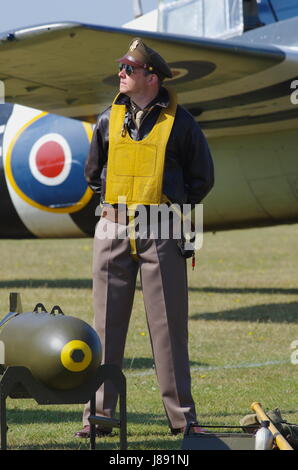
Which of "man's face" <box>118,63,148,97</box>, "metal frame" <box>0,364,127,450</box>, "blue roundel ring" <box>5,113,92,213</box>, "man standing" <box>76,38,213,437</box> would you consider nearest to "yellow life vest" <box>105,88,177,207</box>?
"man standing" <box>76,38,213,437</box>

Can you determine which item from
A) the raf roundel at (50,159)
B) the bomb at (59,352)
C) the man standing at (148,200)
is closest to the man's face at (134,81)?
the man standing at (148,200)

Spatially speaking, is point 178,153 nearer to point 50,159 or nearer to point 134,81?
point 134,81

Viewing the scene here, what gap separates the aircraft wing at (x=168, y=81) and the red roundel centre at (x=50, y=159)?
0.75 m

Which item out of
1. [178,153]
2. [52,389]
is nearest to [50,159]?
[178,153]

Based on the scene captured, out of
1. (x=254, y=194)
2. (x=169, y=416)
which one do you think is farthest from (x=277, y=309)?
(x=169, y=416)

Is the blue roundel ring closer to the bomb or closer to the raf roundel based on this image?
the raf roundel

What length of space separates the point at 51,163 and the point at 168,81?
2.87m

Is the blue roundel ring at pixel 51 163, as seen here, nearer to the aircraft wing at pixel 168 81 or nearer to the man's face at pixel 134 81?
the aircraft wing at pixel 168 81

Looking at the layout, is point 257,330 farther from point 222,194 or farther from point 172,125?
point 172,125

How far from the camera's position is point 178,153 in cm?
486

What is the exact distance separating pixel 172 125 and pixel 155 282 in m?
0.81

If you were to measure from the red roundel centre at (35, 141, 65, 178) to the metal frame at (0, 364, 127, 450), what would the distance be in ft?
24.6

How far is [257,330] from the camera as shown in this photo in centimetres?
877

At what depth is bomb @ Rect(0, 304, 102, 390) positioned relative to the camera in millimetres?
3865
